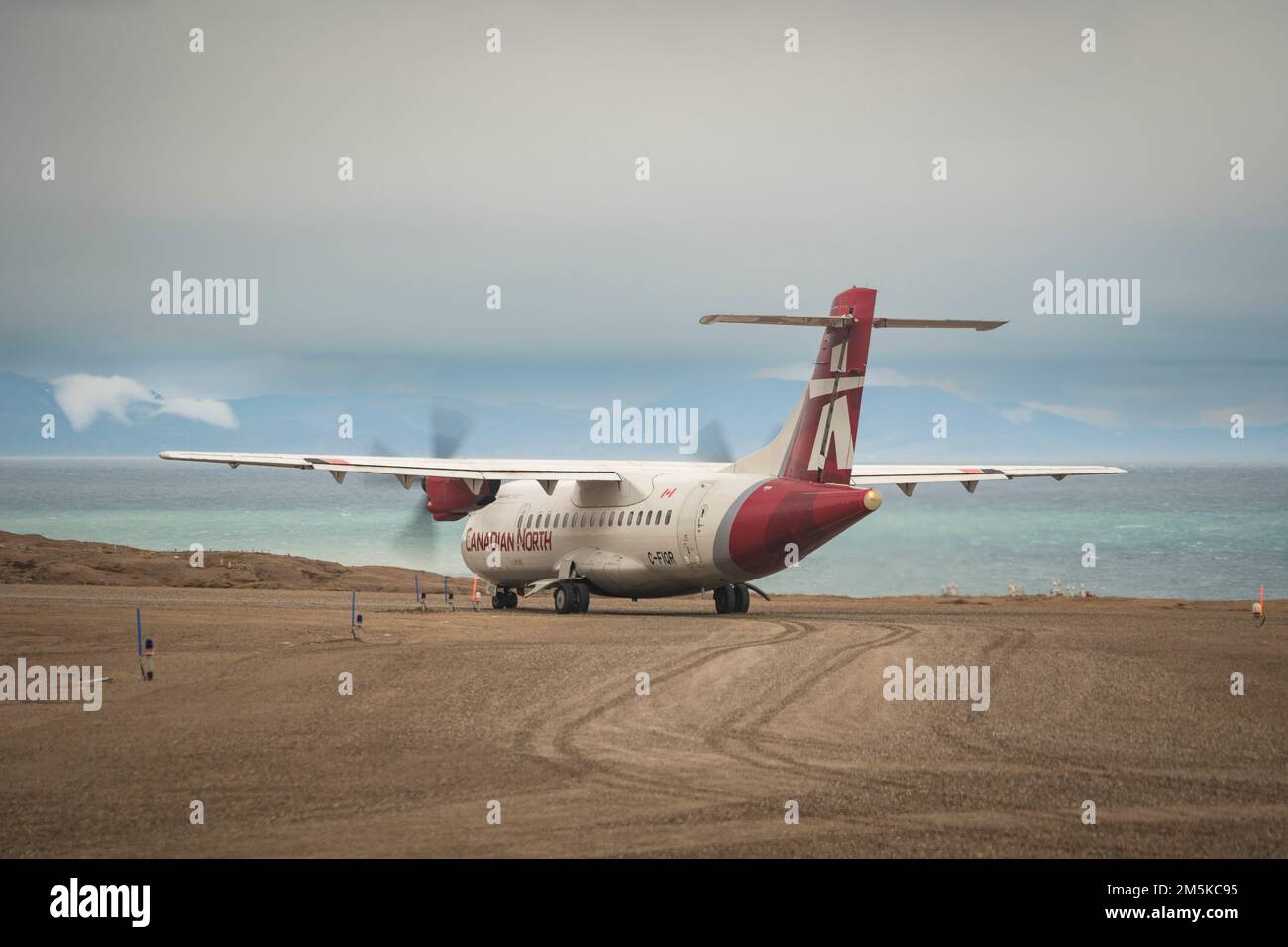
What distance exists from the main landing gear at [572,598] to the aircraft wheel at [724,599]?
352 cm

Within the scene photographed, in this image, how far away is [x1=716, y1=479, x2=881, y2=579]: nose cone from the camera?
1145 inches

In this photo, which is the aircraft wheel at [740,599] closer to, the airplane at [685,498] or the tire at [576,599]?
the airplane at [685,498]

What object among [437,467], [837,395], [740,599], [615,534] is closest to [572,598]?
[615,534]

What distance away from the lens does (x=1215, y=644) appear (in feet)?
80.7

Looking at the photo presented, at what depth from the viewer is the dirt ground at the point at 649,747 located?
11242mm

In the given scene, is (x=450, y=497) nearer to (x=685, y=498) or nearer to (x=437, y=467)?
(x=437, y=467)

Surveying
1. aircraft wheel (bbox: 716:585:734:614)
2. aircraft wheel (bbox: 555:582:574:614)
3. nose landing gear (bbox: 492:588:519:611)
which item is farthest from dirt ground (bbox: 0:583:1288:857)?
nose landing gear (bbox: 492:588:519:611)

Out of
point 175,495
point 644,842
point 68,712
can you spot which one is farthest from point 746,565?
point 175,495

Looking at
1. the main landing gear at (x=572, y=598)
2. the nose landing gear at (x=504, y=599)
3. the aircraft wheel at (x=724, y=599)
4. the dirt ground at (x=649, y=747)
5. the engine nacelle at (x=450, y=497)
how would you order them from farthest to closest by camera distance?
the nose landing gear at (x=504, y=599) < the engine nacelle at (x=450, y=497) < the main landing gear at (x=572, y=598) < the aircraft wheel at (x=724, y=599) < the dirt ground at (x=649, y=747)

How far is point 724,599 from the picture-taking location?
3697 cm

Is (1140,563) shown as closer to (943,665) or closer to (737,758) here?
(943,665)

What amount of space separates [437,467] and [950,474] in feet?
45.0

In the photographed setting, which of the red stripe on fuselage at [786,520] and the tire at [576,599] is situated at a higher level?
the red stripe on fuselage at [786,520]

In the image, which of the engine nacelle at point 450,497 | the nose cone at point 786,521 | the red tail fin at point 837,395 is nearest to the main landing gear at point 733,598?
the nose cone at point 786,521
